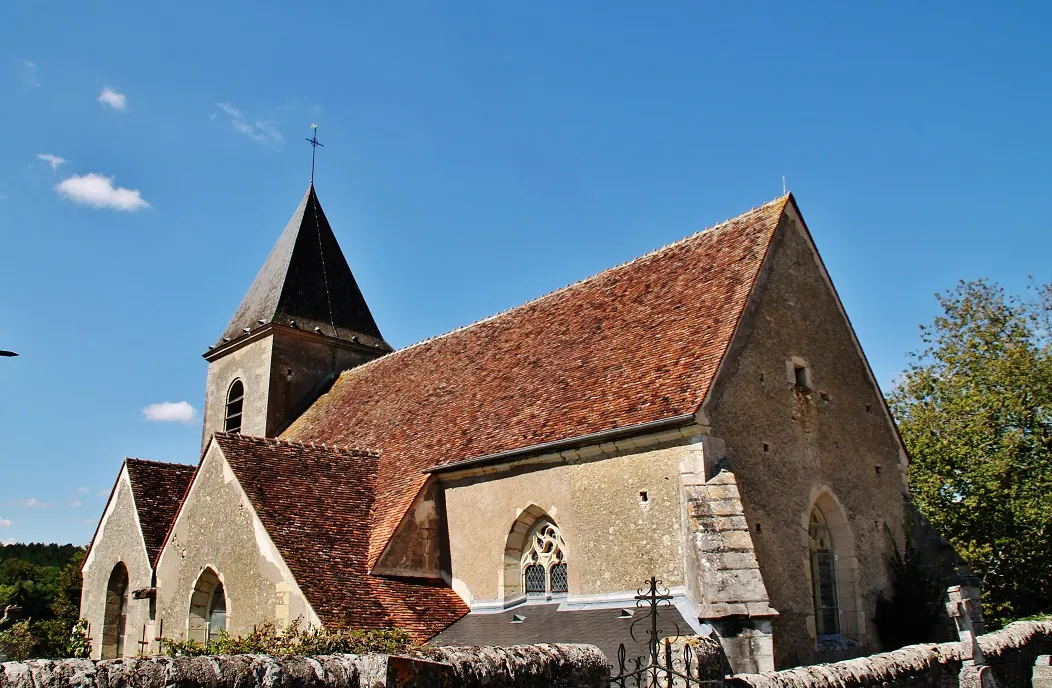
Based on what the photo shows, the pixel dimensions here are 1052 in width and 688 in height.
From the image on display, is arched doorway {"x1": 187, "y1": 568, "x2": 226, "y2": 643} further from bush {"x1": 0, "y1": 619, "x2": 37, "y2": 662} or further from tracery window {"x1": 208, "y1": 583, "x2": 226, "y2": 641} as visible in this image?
bush {"x1": 0, "y1": 619, "x2": 37, "y2": 662}

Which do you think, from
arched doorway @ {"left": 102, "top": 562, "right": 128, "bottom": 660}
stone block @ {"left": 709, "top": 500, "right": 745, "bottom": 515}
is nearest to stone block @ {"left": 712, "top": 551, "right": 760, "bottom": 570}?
stone block @ {"left": 709, "top": 500, "right": 745, "bottom": 515}

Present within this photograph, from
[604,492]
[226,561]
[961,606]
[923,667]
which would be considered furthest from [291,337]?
[923,667]

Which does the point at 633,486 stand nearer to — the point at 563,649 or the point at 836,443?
the point at 836,443

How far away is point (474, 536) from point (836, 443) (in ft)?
19.2

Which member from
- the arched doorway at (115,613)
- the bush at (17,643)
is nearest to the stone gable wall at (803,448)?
the bush at (17,643)

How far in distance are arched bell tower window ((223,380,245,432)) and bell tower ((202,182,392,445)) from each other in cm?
3

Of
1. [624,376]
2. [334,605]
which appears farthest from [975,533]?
[334,605]

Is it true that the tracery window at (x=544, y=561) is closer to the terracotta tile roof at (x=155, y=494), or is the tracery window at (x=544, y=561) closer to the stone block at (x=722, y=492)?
the stone block at (x=722, y=492)

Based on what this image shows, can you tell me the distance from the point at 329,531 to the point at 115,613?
288 inches

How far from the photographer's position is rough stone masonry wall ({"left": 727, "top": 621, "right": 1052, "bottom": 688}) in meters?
7.15

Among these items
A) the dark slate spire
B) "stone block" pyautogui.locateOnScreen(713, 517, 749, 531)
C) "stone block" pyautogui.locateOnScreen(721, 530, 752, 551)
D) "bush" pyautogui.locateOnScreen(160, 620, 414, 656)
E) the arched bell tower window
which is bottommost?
"bush" pyautogui.locateOnScreen(160, 620, 414, 656)

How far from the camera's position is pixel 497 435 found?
13.1m

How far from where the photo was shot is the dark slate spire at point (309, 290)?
74.9 ft

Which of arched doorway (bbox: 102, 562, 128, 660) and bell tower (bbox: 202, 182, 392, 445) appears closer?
arched doorway (bbox: 102, 562, 128, 660)
